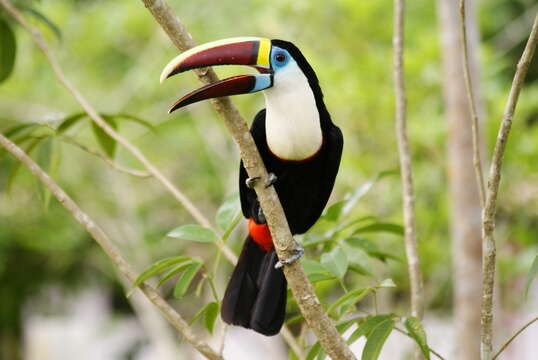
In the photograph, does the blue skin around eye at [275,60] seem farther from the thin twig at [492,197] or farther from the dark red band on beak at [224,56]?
the thin twig at [492,197]

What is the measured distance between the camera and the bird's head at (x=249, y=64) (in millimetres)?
1056

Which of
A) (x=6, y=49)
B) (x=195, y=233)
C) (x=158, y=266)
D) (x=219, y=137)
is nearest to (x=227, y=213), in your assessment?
(x=195, y=233)

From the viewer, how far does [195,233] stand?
1.30 metres

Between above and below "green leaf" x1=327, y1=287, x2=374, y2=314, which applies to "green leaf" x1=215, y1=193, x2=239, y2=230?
above

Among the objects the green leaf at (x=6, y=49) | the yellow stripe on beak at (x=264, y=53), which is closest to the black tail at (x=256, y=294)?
the yellow stripe on beak at (x=264, y=53)

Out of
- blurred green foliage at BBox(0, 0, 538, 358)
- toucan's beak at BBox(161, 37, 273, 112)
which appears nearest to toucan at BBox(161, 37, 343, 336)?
toucan's beak at BBox(161, 37, 273, 112)

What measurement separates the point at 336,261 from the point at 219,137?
12.1 feet

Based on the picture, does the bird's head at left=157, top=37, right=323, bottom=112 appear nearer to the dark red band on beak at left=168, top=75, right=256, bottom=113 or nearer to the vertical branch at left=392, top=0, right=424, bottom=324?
the dark red band on beak at left=168, top=75, right=256, bottom=113

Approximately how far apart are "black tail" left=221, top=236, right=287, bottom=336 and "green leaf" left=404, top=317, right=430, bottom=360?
0.32 metres

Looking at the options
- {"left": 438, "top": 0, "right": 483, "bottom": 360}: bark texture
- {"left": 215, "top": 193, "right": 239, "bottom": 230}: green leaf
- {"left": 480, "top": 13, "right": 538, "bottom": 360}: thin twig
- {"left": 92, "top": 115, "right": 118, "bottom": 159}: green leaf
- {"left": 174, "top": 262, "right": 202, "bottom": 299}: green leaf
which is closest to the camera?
{"left": 480, "top": 13, "right": 538, "bottom": 360}: thin twig

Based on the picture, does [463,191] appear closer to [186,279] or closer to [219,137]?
[186,279]

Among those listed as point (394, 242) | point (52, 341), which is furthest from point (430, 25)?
point (52, 341)

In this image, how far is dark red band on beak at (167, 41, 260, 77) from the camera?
1.05 m

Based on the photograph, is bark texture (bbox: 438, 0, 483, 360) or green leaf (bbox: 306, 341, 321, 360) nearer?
green leaf (bbox: 306, 341, 321, 360)
